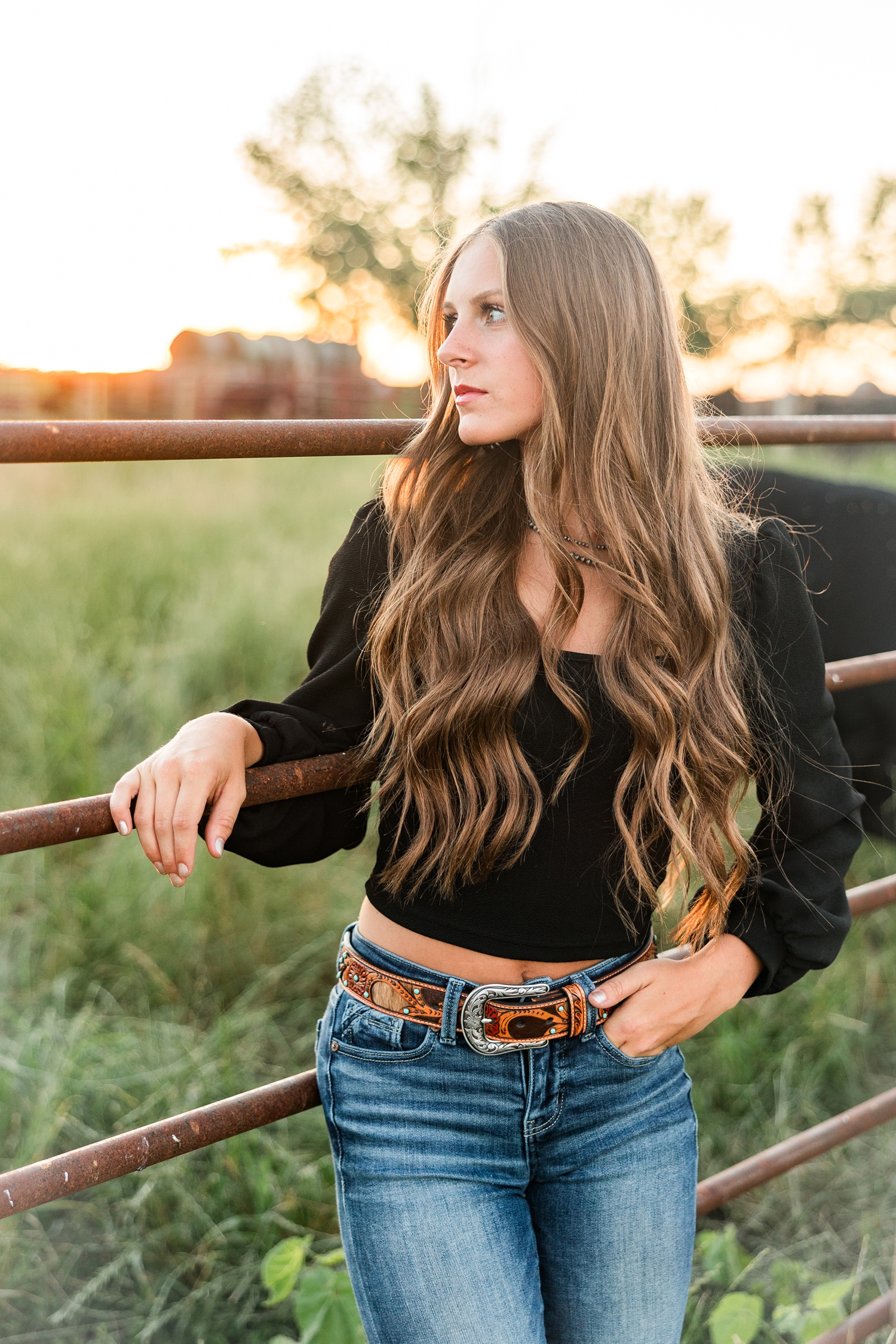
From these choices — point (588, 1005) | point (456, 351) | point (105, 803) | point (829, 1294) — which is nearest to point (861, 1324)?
point (829, 1294)

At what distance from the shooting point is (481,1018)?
116cm

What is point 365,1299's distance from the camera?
1183 mm

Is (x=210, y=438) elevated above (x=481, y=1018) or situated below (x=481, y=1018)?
above

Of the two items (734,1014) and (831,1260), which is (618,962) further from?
(734,1014)

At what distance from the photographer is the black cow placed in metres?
3.43

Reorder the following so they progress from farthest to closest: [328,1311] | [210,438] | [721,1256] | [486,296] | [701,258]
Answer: [701,258] < [721,1256] < [328,1311] < [486,296] < [210,438]

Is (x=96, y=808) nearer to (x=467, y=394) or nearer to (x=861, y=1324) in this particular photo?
(x=467, y=394)

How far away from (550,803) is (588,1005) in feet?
0.76

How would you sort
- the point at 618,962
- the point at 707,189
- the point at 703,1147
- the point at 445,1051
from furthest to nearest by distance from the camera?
the point at 707,189 < the point at 703,1147 < the point at 618,962 < the point at 445,1051

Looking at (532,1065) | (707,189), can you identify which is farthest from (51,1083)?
(707,189)

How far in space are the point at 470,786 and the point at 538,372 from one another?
0.49 m

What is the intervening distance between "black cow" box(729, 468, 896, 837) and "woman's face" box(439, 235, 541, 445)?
7.55 feet

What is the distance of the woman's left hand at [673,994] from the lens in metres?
1.23

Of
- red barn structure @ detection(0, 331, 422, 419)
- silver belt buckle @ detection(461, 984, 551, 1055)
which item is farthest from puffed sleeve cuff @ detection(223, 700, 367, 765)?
red barn structure @ detection(0, 331, 422, 419)
